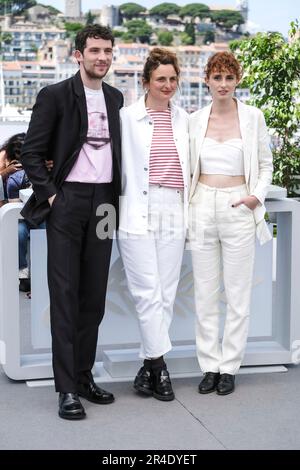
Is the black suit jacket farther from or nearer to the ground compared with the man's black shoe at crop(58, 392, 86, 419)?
farther from the ground

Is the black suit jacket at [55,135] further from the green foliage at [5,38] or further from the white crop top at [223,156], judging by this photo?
the green foliage at [5,38]

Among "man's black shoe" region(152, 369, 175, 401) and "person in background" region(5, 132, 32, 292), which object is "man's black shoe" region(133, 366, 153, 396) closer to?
"man's black shoe" region(152, 369, 175, 401)

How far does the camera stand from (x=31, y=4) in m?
170

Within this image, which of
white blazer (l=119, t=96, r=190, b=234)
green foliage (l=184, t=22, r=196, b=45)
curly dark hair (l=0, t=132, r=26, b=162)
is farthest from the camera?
green foliage (l=184, t=22, r=196, b=45)

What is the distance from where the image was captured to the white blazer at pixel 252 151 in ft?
13.3

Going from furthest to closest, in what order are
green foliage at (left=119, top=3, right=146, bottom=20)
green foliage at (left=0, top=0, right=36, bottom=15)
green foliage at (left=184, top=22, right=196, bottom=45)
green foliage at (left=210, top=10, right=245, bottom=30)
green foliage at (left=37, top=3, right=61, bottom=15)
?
green foliage at (left=37, top=3, right=61, bottom=15)
green foliage at (left=119, top=3, right=146, bottom=20)
green foliage at (left=210, top=10, right=245, bottom=30)
green foliage at (left=0, top=0, right=36, bottom=15)
green foliage at (left=184, top=22, right=196, bottom=45)

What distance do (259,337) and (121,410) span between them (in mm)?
Result: 1214

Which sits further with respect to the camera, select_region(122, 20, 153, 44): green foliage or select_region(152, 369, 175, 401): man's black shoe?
select_region(122, 20, 153, 44): green foliage

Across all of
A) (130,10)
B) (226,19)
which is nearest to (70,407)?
(226,19)

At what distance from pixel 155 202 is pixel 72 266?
0.47 metres

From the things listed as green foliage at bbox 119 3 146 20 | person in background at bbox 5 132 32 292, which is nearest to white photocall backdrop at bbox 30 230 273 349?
person in background at bbox 5 132 32 292

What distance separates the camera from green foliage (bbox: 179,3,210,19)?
170000mm

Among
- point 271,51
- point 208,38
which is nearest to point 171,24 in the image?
point 208,38

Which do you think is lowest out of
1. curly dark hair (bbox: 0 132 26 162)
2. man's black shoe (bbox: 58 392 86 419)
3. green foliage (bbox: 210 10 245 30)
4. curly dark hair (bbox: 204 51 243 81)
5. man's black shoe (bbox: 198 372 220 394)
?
man's black shoe (bbox: 198 372 220 394)
